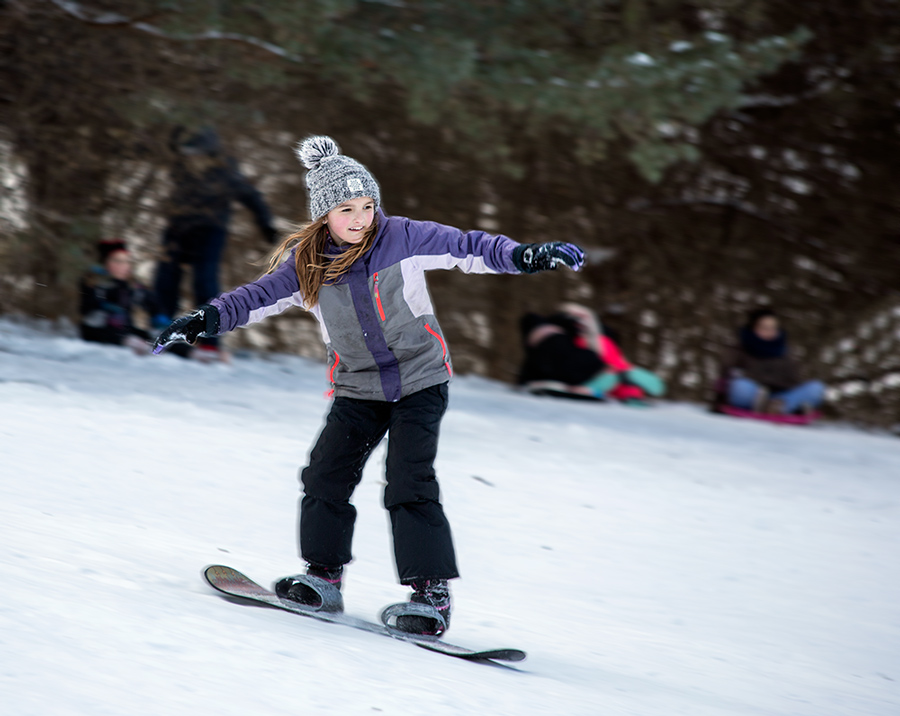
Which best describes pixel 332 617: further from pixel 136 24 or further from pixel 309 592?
pixel 136 24

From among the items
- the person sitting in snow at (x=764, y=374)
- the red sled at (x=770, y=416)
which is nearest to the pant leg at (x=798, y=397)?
the person sitting in snow at (x=764, y=374)

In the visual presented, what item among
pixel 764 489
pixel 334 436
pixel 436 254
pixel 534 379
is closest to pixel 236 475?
pixel 334 436

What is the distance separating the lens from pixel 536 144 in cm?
1002

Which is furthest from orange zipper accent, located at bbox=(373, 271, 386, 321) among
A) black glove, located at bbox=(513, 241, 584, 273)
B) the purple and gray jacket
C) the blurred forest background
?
the blurred forest background

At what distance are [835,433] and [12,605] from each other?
750cm

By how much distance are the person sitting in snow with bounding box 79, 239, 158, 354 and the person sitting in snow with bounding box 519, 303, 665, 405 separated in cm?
319

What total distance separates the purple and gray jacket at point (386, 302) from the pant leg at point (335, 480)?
82 millimetres

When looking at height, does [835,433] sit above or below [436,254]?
below

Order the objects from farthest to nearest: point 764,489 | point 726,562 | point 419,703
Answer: point 764,489, point 726,562, point 419,703

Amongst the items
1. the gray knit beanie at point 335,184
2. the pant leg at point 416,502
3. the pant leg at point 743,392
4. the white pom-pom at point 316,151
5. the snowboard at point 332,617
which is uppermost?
the white pom-pom at point 316,151

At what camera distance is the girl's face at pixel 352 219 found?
2.67 metres

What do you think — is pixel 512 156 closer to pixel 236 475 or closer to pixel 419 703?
pixel 236 475

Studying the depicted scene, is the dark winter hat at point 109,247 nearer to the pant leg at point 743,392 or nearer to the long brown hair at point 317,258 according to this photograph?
the long brown hair at point 317,258

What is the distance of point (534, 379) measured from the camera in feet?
26.6
